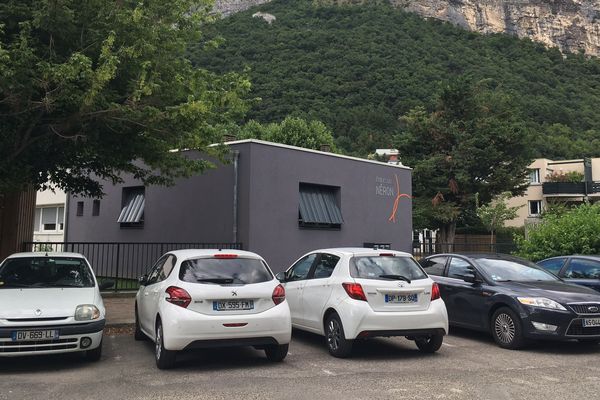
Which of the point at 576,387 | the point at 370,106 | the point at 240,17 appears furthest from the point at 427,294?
the point at 240,17

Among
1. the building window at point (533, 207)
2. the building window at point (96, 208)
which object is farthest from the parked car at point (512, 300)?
the building window at point (533, 207)

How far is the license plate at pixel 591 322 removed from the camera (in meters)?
7.64

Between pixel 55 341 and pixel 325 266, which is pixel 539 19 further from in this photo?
pixel 55 341

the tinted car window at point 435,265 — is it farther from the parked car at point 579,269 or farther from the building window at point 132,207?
the building window at point 132,207

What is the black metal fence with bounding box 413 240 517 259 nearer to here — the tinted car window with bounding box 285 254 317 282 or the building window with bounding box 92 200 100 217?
the tinted car window with bounding box 285 254 317 282

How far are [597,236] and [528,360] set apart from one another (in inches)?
Answer: 333

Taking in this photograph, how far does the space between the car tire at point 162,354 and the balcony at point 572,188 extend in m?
52.7

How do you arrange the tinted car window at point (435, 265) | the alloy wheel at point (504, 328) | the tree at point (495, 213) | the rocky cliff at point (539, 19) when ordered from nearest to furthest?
1. the alloy wheel at point (504, 328)
2. the tinted car window at point (435, 265)
3. the tree at point (495, 213)
4. the rocky cliff at point (539, 19)

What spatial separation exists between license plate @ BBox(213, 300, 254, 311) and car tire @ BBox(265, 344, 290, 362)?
67cm

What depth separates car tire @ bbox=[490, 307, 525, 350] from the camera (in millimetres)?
7914

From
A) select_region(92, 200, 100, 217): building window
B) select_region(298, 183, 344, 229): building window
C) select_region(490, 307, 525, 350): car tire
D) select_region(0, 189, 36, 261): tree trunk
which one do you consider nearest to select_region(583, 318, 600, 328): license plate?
select_region(490, 307, 525, 350): car tire

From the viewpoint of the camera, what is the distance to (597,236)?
14.2 metres

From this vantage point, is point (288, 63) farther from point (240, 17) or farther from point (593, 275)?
point (593, 275)

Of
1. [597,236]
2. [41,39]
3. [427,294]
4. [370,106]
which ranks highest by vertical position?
[370,106]
